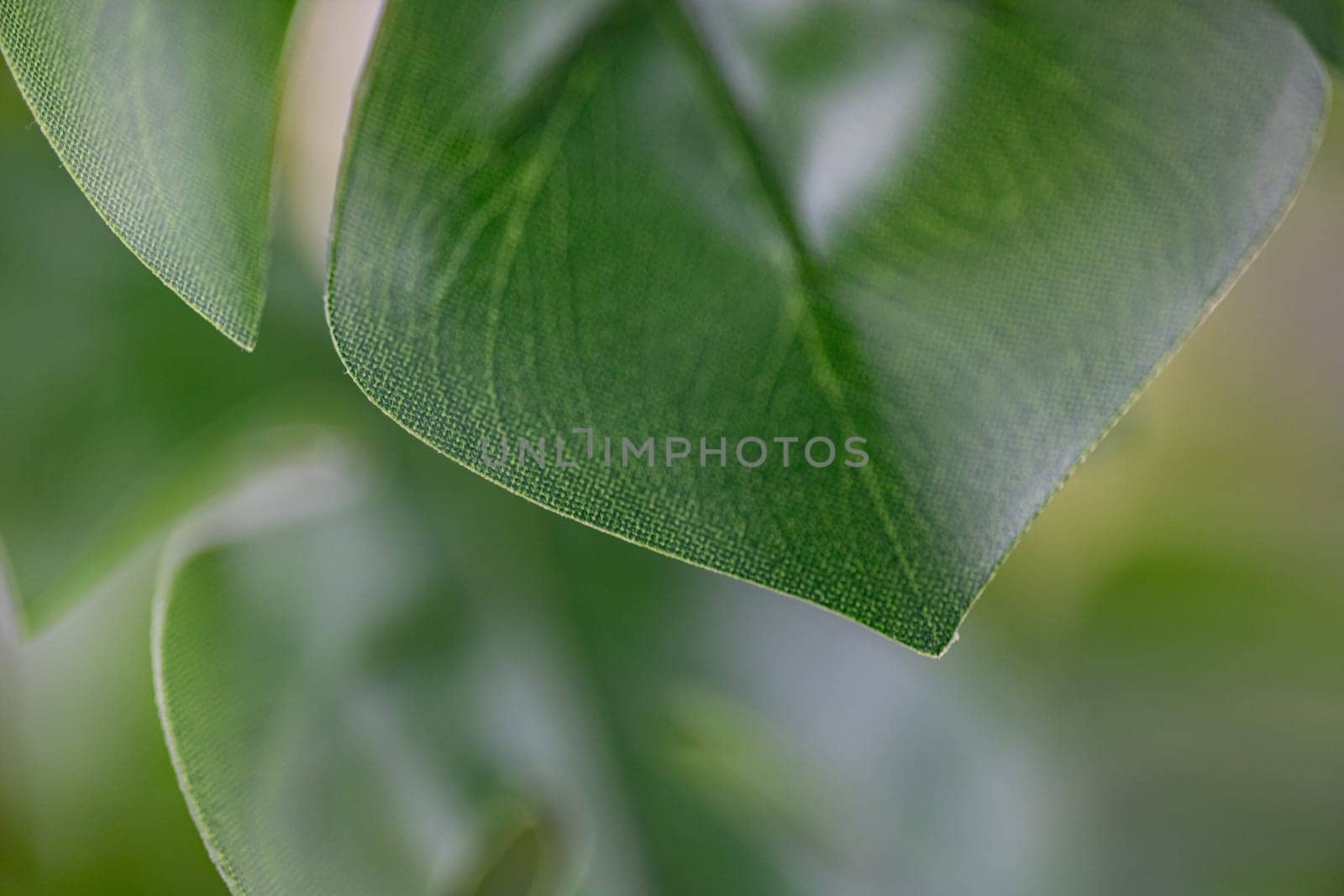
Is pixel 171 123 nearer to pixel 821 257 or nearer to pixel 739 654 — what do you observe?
pixel 821 257

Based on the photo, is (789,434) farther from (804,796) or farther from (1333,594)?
(1333,594)

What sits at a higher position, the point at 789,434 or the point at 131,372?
the point at 789,434

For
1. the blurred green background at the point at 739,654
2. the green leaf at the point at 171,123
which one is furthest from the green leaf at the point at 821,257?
the blurred green background at the point at 739,654

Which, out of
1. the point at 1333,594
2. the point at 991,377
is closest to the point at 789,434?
the point at 991,377

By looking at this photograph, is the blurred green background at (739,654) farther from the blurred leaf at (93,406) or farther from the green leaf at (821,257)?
the green leaf at (821,257)

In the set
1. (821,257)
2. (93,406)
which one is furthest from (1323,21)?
(93,406)
